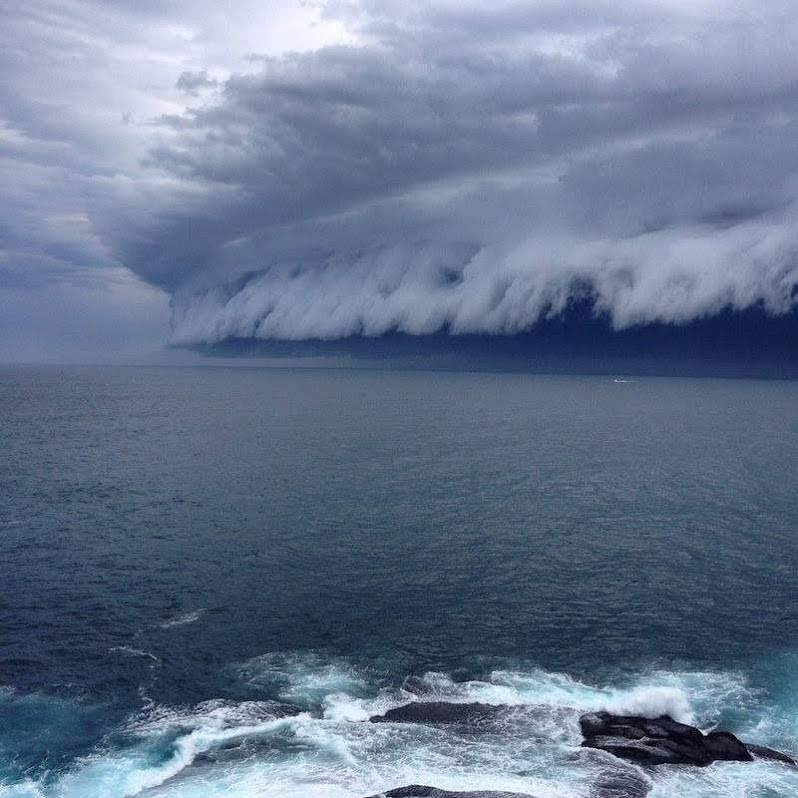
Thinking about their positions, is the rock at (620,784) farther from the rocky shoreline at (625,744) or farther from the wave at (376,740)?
the wave at (376,740)

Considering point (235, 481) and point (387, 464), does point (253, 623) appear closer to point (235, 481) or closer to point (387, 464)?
point (235, 481)

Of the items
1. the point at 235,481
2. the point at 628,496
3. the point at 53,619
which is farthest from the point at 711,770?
the point at 235,481

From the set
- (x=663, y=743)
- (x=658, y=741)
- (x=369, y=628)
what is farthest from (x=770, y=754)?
(x=369, y=628)

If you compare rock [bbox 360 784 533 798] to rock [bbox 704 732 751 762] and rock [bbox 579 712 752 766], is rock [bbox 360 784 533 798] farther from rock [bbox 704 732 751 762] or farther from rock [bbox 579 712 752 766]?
rock [bbox 704 732 751 762]

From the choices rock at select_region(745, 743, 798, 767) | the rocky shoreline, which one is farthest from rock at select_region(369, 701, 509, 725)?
rock at select_region(745, 743, 798, 767)

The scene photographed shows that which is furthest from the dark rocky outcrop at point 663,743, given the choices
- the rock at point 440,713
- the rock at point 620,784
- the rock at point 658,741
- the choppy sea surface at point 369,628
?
the rock at point 440,713
